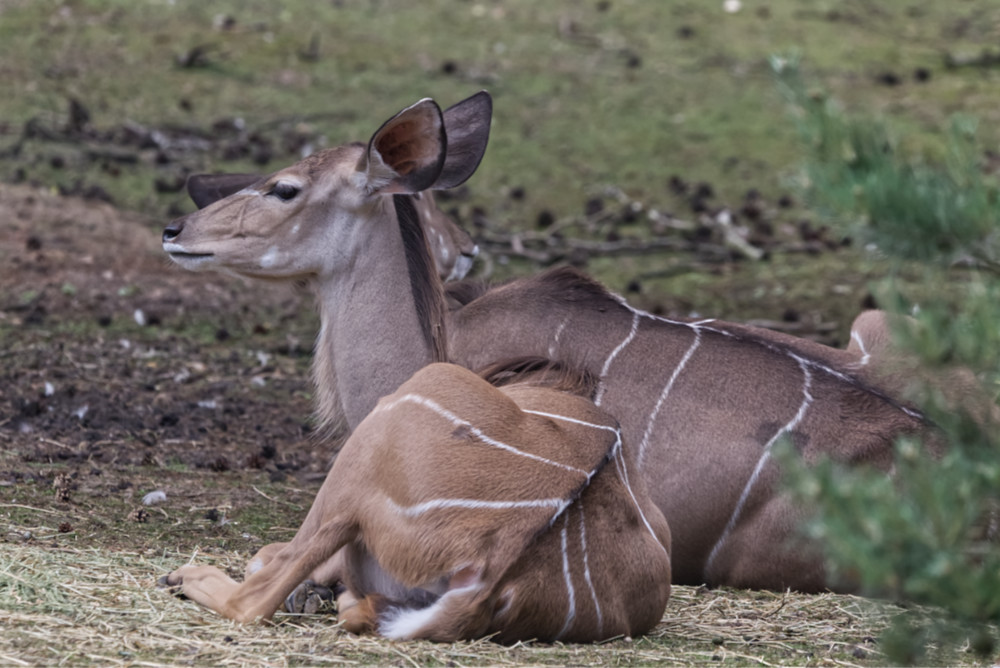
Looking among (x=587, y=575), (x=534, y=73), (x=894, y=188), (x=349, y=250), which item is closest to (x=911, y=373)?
(x=587, y=575)

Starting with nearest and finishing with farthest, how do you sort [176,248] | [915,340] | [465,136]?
[915,340], [176,248], [465,136]

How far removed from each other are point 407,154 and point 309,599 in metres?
1.68

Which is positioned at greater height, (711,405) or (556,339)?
(556,339)

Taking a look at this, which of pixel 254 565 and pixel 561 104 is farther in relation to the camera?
pixel 561 104

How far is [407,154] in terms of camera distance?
15.3 ft

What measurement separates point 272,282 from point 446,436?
155cm

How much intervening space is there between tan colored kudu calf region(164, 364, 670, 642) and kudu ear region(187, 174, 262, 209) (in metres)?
1.73

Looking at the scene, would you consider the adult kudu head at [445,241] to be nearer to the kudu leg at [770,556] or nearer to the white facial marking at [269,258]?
the white facial marking at [269,258]

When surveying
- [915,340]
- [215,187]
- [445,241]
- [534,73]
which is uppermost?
[915,340]

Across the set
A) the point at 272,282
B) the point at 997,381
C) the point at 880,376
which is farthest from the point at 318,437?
the point at 997,381

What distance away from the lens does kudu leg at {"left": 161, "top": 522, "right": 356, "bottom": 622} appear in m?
3.51

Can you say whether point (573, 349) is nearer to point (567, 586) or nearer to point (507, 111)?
point (567, 586)

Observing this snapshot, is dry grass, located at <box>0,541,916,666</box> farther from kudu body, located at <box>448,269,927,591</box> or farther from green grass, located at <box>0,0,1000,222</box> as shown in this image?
green grass, located at <box>0,0,1000,222</box>

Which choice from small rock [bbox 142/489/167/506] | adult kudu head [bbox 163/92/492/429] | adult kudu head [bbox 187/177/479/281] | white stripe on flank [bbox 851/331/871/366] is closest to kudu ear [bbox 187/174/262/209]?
adult kudu head [bbox 187/177/479/281]
